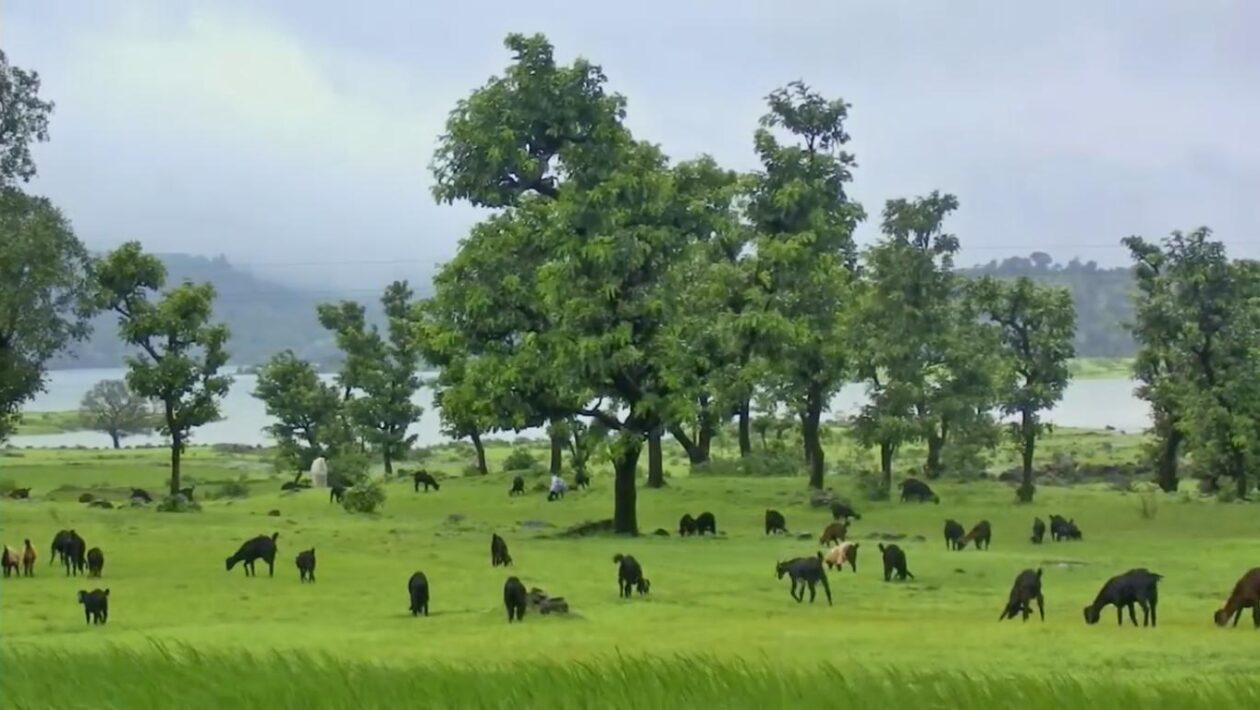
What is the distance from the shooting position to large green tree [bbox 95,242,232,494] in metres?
47.5

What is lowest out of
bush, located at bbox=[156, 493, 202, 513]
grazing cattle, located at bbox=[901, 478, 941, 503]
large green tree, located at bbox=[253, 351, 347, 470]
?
bush, located at bbox=[156, 493, 202, 513]

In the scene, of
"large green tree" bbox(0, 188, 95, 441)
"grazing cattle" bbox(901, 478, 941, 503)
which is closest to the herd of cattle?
"grazing cattle" bbox(901, 478, 941, 503)

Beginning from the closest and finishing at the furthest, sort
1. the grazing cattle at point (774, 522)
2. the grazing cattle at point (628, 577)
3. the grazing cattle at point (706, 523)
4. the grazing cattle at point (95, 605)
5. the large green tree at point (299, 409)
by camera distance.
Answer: the grazing cattle at point (95, 605) → the grazing cattle at point (628, 577) → the grazing cattle at point (774, 522) → the grazing cattle at point (706, 523) → the large green tree at point (299, 409)

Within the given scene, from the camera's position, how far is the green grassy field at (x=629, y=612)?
9211 millimetres

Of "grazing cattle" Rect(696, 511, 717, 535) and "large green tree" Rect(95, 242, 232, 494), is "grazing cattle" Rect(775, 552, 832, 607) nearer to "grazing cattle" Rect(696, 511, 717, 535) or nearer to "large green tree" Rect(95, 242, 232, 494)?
"grazing cattle" Rect(696, 511, 717, 535)

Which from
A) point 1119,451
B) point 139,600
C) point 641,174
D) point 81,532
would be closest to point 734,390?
point 641,174

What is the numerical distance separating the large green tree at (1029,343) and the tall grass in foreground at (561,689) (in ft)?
125

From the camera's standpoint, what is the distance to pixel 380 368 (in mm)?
66062

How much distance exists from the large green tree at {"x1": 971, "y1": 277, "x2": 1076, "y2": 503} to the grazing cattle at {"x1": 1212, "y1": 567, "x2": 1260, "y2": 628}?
26.9 m

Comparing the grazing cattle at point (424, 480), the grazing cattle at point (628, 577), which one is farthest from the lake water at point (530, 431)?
the grazing cattle at point (628, 577)

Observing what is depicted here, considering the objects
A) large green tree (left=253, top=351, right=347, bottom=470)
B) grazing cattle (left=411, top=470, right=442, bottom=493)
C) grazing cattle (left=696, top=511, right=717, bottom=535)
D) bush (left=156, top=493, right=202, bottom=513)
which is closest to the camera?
grazing cattle (left=696, top=511, right=717, bottom=535)

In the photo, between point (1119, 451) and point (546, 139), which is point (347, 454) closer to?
point (546, 139)

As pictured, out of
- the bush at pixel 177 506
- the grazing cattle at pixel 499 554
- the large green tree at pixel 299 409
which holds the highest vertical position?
the large green tree at pixel 299 409

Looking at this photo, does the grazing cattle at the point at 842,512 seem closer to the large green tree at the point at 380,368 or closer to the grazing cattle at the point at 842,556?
the grazing cattle at the point at 842,556
